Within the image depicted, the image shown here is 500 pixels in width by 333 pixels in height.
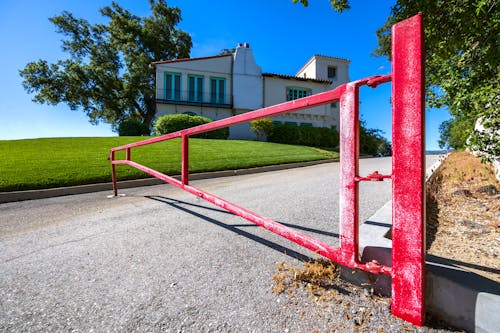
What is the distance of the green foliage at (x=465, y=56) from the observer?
2463mm

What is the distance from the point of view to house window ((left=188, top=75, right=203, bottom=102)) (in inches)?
781

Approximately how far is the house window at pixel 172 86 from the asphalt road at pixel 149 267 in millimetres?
17392

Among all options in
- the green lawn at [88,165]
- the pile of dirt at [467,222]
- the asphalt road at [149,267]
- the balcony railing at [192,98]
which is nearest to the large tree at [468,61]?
the pile of dirt at [467,222]

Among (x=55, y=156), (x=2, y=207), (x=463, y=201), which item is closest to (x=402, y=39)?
(x=463, y=201)

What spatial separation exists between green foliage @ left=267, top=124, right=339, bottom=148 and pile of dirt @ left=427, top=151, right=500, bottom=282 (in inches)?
560

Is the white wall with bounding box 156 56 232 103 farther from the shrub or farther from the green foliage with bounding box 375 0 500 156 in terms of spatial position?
the green foliage with bounding box 375 0 500 156

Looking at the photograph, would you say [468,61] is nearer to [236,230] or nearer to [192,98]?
[236,230]

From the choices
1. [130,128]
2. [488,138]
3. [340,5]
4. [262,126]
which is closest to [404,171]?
[488,138]

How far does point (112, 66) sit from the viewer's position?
958 inches

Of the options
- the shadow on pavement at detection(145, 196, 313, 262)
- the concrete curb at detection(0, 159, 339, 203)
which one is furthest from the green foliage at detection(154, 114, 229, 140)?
the shadow on pavement at detection(145, 196, 313, 262)

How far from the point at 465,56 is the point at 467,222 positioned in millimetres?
2291

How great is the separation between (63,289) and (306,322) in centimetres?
156

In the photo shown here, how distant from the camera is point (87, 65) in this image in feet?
77.3

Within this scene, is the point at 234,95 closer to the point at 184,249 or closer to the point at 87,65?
the point at 87,65
